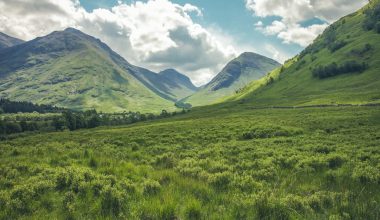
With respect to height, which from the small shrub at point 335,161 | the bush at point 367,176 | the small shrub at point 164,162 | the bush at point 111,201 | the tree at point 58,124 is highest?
the bush at point 111,201

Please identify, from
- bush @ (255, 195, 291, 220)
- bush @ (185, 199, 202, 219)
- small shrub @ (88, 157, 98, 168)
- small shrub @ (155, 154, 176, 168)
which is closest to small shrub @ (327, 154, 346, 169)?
small shrub @ (155, 154, 176, 168)

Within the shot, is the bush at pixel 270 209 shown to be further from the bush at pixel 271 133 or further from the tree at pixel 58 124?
the tree at pixel 58 124

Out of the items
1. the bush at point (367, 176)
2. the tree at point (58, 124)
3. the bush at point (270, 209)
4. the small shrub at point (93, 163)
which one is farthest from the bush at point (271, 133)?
the tree at point (58, 124)

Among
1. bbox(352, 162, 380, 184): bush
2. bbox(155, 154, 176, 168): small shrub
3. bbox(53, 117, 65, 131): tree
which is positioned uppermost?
bbox(155, 154, 176, 168): small shrub

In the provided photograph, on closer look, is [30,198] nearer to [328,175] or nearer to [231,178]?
[231,178]

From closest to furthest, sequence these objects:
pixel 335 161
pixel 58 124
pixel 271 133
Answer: pixel 335 161 → pixel 271 133 → pixel 58 124

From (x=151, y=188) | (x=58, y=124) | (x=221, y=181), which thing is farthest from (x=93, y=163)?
(x=58, y=124)

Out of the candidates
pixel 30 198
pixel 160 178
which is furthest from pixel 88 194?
pixel 160 178

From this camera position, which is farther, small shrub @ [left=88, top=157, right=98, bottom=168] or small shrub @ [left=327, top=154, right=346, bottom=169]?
small shrub @ [left=327, top=154, right=346, bottom=169]

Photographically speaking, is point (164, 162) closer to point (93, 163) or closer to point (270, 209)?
point (93, 163)

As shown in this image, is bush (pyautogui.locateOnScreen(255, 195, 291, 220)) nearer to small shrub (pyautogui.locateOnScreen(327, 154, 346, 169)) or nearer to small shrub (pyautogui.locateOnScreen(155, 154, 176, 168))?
small shrub (pyautogui.locateOnScreen(155, 154, 176, 168))

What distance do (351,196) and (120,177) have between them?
8019mm

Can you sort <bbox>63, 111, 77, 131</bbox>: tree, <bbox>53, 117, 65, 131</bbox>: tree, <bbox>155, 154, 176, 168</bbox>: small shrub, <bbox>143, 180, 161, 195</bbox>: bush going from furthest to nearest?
1. <bbox>63, 111, 77, 131</bbox>: tree
2. <bbox>53, 117, 65, 131</bbox>: tree
3. <bbox>155, 154, 176, 168</bbox>: small shrub
4. <bbox>143, 180, 161, 195</bbox>: bush

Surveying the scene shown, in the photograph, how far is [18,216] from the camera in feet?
25.0
